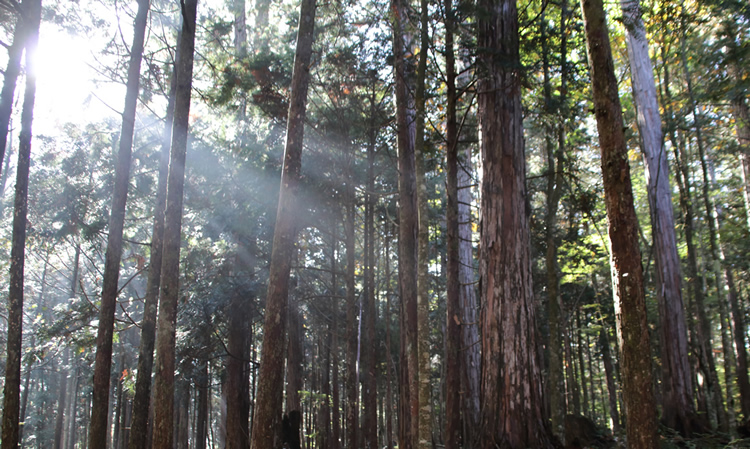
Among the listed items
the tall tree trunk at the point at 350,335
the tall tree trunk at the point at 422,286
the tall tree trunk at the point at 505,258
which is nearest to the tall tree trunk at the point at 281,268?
the tall tree trunk at the point at 422,286

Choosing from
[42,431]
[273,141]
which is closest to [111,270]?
[273,141]

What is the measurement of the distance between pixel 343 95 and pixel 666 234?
871cm

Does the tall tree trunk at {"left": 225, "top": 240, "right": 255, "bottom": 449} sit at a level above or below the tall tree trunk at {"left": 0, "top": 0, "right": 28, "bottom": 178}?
below

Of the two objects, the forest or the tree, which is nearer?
the forest

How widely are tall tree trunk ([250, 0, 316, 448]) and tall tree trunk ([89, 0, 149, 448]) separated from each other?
12.7 feet

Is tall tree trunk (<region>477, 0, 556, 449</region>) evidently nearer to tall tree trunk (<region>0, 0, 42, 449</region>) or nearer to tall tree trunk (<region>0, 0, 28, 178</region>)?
tall tree trunk (<region>0, 0, 42, 449</region>)

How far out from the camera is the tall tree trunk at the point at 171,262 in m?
7.29

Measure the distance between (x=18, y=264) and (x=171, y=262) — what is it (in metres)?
3.34

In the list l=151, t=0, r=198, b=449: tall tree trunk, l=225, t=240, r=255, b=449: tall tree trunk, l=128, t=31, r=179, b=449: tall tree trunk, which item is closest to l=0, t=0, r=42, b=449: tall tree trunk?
l=128, t=31, r=179, b=449: tall tree trunk

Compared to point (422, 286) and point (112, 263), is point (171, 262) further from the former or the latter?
point (422, 286)

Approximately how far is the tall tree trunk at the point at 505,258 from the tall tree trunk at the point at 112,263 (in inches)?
287

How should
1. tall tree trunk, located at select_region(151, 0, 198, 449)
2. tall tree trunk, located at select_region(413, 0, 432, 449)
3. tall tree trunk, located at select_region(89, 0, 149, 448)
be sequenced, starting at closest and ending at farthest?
tall tree trunk, located at select_region(413, 0, 432, 449) < tall tree trunk, located at select_region(151, 0, 198, 449) < tall tree trunk, located at select_region(89, 0, 149, 448)

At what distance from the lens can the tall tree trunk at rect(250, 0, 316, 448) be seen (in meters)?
6.66

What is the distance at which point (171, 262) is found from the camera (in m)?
7.89
